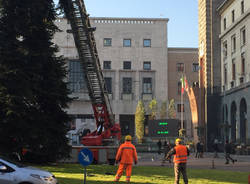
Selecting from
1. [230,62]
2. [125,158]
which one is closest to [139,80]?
[230,62]

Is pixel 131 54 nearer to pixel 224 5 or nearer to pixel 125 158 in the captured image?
pixel 224 5

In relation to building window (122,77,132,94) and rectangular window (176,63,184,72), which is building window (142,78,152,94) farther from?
rectangular window (176,63,184,72)

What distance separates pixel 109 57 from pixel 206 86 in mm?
23629

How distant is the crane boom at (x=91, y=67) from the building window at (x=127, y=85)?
4471cm

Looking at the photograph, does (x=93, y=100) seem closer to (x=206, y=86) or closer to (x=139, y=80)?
(x=206, y=86)

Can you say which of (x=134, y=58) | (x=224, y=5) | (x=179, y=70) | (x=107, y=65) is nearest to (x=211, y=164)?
(x=224, y=5)

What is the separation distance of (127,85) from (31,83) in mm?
54464

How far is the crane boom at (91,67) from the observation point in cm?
2944

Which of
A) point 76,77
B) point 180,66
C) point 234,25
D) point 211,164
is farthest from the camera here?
point 180,66

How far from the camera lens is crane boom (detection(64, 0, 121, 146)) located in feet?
96.6

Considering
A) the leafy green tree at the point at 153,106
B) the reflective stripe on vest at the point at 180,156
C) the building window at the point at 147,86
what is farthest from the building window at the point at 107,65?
the reflective stripe on vest at the point at 180,156

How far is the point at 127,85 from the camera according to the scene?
79125 millimetres

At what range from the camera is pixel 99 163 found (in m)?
29.7

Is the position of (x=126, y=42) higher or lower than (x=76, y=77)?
higher
